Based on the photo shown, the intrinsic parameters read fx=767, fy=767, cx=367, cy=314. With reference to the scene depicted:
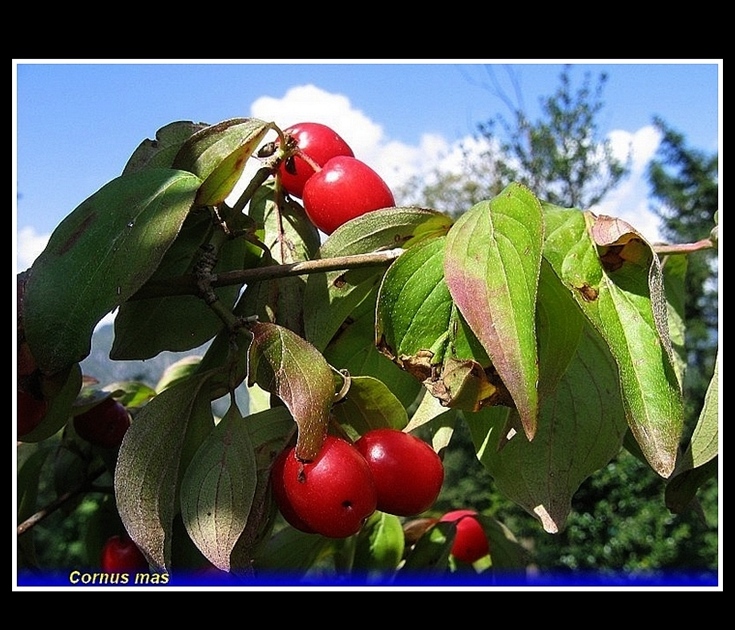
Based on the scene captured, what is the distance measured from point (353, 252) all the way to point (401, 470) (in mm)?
119

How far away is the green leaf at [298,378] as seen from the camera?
1.14 feet

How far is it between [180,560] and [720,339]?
1.24 ft

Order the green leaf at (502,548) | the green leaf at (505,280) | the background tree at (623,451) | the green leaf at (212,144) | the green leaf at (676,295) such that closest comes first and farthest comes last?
the green leaf at (505,280), the green leaf at (212,144), the green leaf at (676,295), the green leaf at (502,548), the background tree at (623,451)

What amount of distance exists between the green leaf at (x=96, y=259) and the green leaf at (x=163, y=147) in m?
0.04

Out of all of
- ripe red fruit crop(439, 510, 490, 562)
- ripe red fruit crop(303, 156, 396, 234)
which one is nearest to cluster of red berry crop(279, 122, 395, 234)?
ripe red fruit crop(303, 156, 396, 234)

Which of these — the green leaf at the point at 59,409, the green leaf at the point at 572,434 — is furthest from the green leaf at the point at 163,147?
the green leaf at the point at 572,434

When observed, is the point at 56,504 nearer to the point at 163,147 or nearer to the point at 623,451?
the point at 163,147

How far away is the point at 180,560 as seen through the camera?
50cm

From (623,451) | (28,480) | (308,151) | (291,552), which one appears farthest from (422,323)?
(623,451)

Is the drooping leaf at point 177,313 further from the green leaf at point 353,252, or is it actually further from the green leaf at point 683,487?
the green leaf at point 683,487

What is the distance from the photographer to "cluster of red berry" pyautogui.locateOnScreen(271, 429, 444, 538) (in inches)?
14.2

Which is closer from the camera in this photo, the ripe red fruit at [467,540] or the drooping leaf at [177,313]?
the drooping leaf at [177,313]

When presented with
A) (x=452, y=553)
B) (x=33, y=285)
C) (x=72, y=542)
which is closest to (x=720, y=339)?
(x=452, y=553)

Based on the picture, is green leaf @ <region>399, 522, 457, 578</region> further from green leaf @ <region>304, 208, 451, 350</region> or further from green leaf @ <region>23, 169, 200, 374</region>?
green leaf @ <region>23, 169, 200, 374</region>
